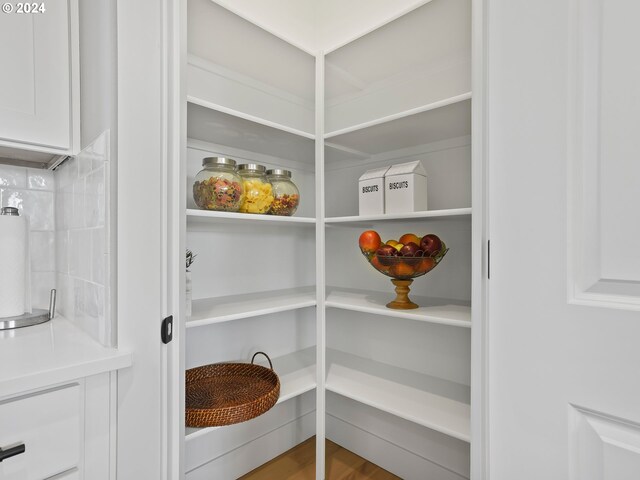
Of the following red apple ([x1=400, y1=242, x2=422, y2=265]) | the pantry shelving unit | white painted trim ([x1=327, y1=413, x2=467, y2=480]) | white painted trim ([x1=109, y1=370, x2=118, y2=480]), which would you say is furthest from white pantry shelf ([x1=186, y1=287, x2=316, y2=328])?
white painted trim ([x1=327, y1=413, x2=467, y2=480])

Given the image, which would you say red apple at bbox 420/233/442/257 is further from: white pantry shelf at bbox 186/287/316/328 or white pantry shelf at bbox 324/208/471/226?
white pantry shelf at bbox 186/287/316/328

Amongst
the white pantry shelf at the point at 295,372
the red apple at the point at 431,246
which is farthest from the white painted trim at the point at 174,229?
the red apple at the point at 431,246

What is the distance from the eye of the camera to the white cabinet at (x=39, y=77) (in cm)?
105

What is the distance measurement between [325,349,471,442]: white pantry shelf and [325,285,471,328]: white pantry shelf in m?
0.33

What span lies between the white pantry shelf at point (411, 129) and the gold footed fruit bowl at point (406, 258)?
0.42 m

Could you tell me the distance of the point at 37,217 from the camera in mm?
1333

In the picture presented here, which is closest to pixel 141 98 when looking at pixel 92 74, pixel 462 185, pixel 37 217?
pixel 92 74

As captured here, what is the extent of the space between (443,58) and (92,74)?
120cm

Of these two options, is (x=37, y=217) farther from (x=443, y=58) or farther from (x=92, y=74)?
(x=443, y=58)

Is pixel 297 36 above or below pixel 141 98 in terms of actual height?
above

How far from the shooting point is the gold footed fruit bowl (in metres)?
1.30
